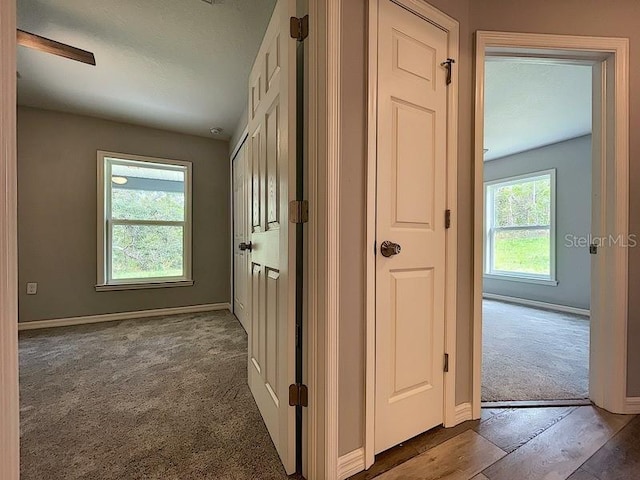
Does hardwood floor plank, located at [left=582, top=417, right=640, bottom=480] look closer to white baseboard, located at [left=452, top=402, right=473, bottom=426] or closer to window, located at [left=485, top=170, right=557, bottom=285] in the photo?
white baseboard, located at [left=452, top=402, right=473, bottom=426]

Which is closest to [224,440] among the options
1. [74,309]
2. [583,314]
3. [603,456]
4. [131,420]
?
[131,420]

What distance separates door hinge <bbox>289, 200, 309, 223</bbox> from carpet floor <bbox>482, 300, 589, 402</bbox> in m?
1.58

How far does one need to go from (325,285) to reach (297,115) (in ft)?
2.35

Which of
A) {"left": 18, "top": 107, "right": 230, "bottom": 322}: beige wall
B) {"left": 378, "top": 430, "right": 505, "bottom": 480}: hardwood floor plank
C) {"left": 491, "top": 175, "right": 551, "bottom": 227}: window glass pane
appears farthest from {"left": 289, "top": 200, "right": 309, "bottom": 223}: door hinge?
{"left": 491, "top": 175, "right": 551, "bottom": 227}: window glass pane

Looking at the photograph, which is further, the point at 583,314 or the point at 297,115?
the point at 583,314

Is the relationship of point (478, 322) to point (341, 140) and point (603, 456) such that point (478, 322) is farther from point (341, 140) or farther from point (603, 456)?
point (341, 140)

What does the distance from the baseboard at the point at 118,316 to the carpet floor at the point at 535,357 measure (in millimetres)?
3271

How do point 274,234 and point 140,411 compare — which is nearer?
point 274,234

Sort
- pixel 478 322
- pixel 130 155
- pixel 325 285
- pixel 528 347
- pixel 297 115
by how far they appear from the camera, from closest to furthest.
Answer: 1. pixel 325 285
2. pixel 297 115
3. pixel 478 322
4. pixel 528 347
5. pixel 130 155

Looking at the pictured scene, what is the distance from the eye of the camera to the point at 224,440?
1.42m

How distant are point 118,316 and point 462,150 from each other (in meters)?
4.09

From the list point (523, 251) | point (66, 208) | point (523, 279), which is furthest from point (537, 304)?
point (66, 208)

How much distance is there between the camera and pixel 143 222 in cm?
379

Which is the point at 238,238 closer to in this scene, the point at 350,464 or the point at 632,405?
the point at 350,464
